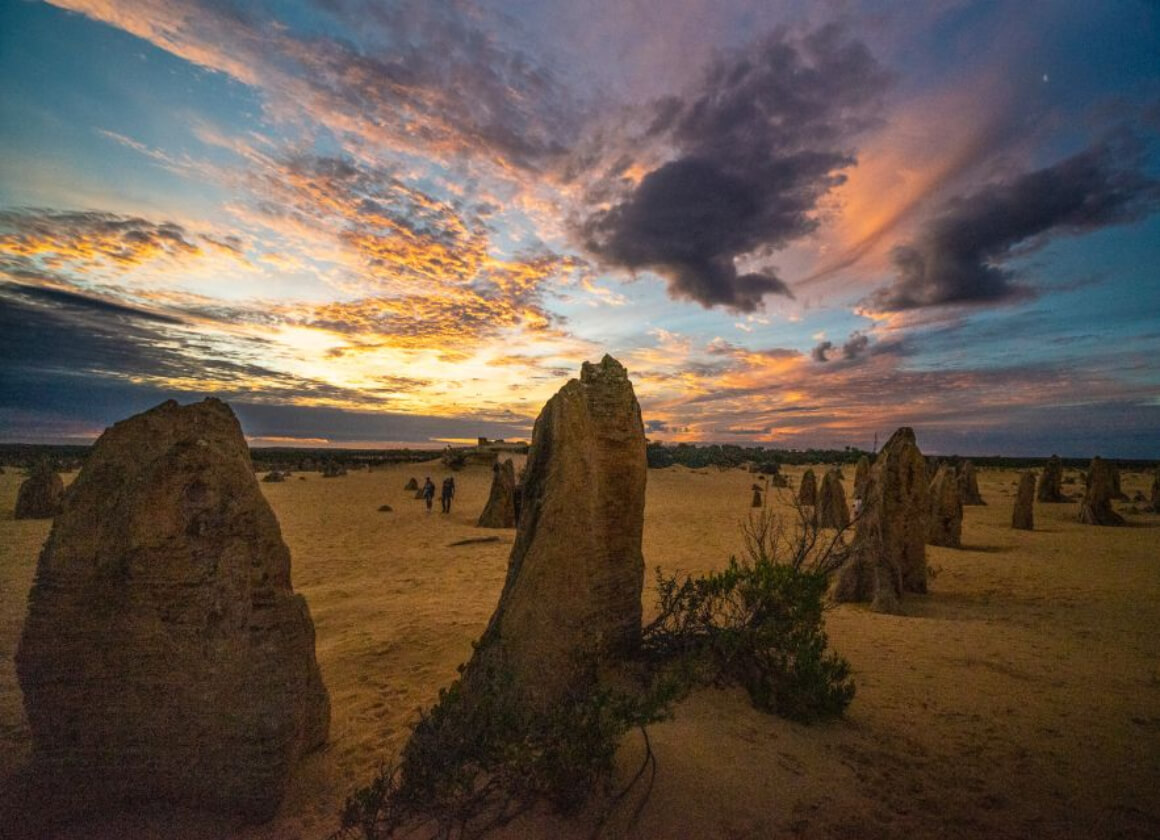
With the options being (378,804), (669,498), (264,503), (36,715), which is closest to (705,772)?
(378,804)

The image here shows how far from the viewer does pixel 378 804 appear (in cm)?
330

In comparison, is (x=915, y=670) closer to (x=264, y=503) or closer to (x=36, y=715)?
(x=264, y=503)

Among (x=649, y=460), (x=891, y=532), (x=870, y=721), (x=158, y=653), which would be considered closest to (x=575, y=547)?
(x=158, y=653)

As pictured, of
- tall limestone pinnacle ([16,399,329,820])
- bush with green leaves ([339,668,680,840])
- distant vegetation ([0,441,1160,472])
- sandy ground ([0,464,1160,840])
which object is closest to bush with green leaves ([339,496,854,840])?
bush with green leaves ([339,668,680,840])

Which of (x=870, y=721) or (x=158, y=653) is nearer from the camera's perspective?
(x=158, y=653)

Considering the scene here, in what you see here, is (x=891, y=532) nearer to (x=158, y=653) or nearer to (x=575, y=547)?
(x=575, y=547)

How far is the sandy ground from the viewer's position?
3879 mm

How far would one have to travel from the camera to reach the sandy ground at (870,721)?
153 inches

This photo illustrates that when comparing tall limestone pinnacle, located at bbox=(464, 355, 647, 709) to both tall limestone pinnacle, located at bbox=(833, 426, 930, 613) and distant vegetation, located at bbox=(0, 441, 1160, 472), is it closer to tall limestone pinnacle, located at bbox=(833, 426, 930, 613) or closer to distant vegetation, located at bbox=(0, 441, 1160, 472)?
tall limestone pinnacle, located at bbox=(833, 426, 930, 613)

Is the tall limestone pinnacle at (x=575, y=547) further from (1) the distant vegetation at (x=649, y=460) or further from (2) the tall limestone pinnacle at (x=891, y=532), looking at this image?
(1) the distant vegetation at (x=649, y=460)

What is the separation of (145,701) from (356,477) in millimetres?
44666

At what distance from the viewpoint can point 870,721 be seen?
559 cm

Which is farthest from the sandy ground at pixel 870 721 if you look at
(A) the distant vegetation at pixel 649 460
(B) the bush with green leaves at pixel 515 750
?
(A) the distant vegetation at pixel 649 460

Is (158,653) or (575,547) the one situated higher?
(575,547)
